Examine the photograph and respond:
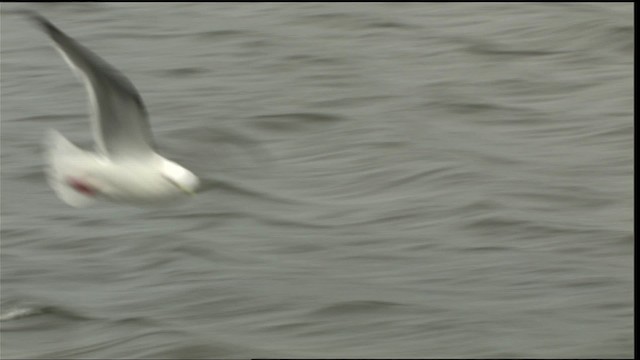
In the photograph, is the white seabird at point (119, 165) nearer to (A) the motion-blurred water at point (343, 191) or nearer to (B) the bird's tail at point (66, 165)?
(B) the bird's tail at point (66, 165)

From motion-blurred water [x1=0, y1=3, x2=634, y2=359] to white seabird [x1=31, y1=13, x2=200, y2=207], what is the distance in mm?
381

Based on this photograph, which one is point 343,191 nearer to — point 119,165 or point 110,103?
point 119,165

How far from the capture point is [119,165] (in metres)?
6.68

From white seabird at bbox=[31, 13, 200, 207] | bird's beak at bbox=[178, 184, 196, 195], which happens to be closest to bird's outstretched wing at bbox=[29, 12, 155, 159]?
white seabird at bbox=[31, 13, 200, 207]

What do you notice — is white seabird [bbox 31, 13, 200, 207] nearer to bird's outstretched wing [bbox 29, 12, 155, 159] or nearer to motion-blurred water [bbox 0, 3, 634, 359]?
bird's outstretched wing [bbox 29, 12, 155, 159]

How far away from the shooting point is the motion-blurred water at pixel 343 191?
706cm

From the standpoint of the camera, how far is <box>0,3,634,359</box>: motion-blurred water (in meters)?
7.06

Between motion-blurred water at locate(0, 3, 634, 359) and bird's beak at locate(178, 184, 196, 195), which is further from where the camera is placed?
motion-blurred water at locate(0, 3, 634, 359)

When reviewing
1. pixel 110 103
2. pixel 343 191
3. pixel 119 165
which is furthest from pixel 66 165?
pixel 343 191

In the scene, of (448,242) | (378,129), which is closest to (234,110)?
(378,129)

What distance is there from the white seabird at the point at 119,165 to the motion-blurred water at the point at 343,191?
381 mm

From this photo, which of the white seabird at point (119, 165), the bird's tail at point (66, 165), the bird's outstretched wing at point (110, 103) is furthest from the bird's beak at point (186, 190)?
the bird's tail at point (66, 165)

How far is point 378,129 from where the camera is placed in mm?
9344

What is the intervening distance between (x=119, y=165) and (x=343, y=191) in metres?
1.92
